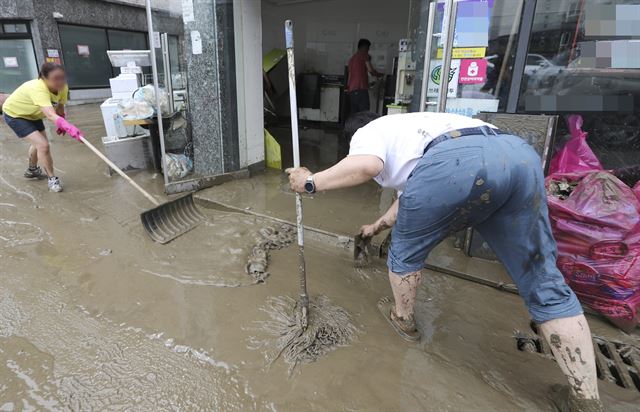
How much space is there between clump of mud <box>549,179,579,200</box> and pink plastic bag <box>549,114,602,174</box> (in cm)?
22

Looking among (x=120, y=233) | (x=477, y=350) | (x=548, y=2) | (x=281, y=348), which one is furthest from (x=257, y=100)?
(x=477, y=350)

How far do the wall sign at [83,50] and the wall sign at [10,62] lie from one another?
183cm

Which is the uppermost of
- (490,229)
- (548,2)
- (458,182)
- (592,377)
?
(548,2)

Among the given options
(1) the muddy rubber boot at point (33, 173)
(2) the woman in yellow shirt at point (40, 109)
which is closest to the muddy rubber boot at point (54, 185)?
(2) the woman in yellow shirt at point (40, 109)

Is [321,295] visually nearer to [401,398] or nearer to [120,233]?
[401,398]

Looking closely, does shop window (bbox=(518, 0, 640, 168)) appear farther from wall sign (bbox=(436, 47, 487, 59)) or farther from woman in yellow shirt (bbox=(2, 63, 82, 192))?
woman in yellow shirt (bbox=(2, 63, 82, 192))

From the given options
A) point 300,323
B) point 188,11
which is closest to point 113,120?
point 188,11

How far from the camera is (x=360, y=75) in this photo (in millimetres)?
7254

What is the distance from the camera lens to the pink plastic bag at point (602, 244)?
2.33 m

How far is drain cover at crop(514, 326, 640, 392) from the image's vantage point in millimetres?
2015

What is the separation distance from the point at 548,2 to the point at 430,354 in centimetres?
274

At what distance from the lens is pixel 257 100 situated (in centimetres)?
498

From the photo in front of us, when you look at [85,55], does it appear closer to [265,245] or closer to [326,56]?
[326,56]

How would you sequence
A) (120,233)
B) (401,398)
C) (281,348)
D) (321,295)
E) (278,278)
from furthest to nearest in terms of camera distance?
(120,233) → (278,278) → (321,295) → (281,348) → (401,398)
